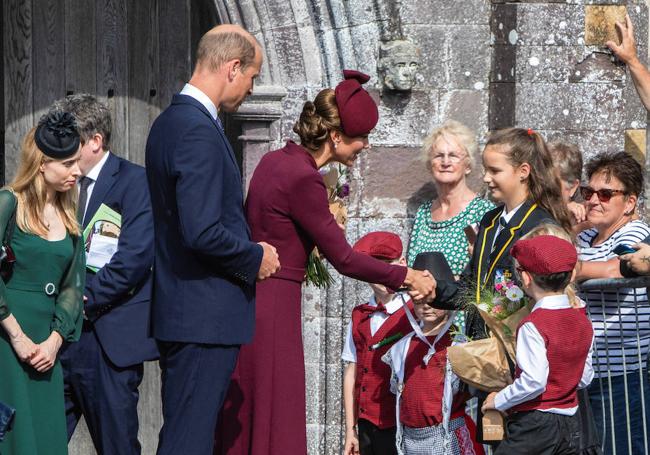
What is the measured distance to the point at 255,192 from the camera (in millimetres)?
5211

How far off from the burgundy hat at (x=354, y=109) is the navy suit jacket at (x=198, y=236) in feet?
1.75

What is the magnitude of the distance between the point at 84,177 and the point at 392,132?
1760mm

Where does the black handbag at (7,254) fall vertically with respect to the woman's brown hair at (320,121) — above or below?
below

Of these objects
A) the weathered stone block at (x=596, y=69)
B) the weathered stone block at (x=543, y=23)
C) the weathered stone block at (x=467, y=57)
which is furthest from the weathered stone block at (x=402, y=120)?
the weathered stone block at (x=596, y=69)

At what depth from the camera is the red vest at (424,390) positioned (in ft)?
18.4

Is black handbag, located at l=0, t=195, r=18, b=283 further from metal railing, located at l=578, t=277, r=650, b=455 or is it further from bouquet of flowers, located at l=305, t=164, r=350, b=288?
metal railing, located at l=578, t=277, r=650, b=455

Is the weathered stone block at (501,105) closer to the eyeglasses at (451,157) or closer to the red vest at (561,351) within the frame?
the eyeglasses at (451,157)

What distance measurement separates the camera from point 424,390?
18.5ft

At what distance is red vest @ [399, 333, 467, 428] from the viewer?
561 cm

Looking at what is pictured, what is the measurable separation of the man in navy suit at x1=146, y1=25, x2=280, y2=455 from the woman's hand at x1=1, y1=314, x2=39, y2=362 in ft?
2.00

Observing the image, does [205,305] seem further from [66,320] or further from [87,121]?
[87,121]

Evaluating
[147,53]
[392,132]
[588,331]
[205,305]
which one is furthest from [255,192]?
[147,53]

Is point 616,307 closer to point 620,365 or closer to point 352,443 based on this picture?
point 620,365

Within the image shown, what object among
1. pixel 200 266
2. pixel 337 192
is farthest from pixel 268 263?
pixel 337 192
